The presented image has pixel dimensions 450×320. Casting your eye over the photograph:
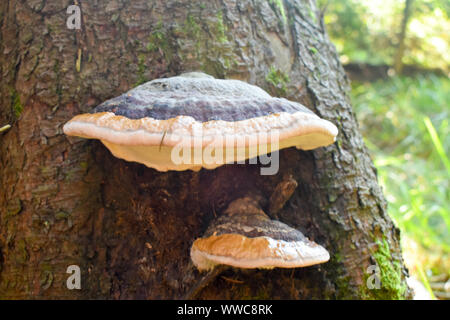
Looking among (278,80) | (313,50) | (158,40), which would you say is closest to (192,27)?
(158,40)

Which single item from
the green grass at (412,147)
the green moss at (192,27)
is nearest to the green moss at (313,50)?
the green moss at (192,27)

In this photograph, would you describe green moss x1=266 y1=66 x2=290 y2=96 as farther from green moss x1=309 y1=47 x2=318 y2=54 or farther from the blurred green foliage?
the blurred green foliage

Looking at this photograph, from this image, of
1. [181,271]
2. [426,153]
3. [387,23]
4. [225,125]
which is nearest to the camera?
[225,125]

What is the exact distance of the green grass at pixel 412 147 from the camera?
3.67m

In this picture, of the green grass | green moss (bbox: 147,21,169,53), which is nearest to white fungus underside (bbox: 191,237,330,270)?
green moss (bbox: 147,21,169,53)

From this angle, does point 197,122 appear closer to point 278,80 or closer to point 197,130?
point 197,130

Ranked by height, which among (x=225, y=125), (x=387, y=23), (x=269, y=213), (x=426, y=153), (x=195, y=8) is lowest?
(x=426, y=153)

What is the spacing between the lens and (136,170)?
1516 millimetres

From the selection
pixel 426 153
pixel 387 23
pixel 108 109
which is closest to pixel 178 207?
pixel 108 109

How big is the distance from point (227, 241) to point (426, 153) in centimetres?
611

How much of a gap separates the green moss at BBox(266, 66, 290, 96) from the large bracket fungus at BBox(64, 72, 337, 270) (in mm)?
445

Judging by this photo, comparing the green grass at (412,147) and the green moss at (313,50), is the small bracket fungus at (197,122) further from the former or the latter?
the green grass at (412,147)

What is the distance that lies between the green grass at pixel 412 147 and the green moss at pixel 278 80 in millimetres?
2308

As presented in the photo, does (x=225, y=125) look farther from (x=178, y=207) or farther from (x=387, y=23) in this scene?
(x=387, y=23)
